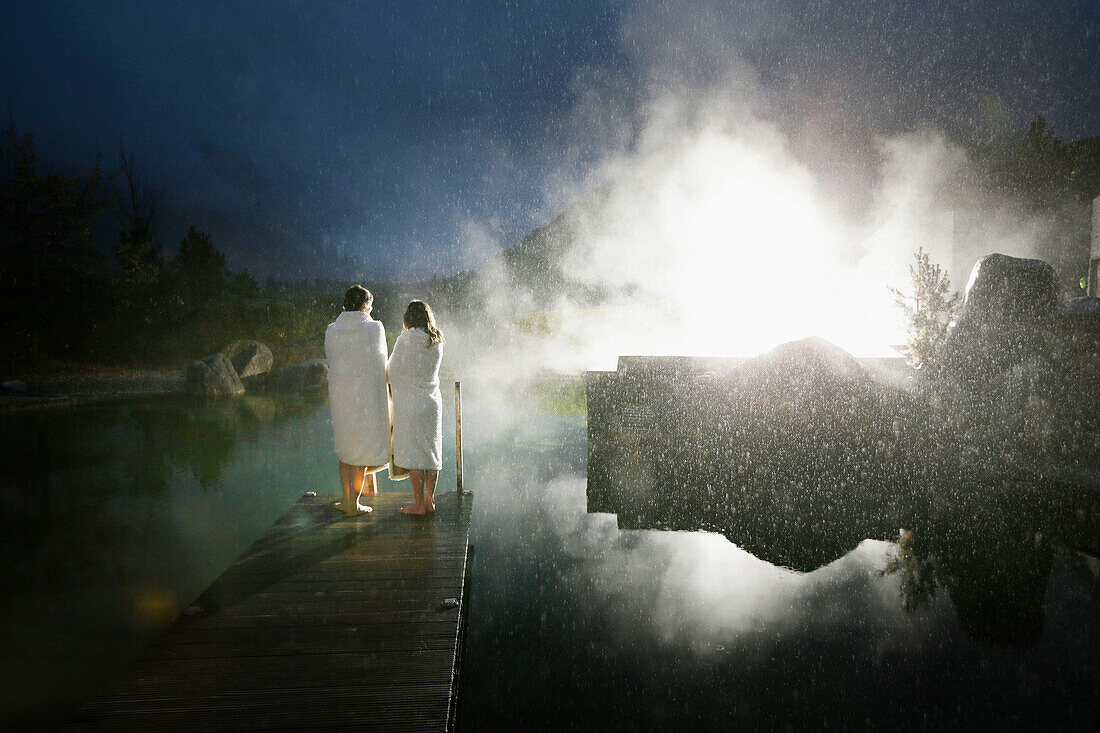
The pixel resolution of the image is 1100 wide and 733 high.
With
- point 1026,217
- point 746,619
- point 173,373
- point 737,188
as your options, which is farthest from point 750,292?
point 173,373

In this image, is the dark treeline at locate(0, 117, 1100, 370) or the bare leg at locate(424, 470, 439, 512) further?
the dark treeline at locate(0, 117, 1100, 370)

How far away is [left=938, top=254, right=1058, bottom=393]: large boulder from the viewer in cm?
709

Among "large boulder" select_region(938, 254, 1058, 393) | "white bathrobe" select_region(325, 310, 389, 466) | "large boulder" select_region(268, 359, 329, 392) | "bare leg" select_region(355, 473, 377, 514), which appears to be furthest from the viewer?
"large boulder" select_region(268, 359, 329, 392)

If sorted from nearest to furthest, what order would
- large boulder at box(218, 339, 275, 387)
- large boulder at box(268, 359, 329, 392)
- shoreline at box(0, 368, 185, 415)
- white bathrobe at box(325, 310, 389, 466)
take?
1. white bathrobe at box(325, 310, 389, 466)
2. shoreline at box(0, 368, 185, 415)
3. large boulder at box(268, 359, 329, 392)
4. large boulder at box(218, 339, 275, 387)

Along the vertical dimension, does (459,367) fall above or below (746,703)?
above

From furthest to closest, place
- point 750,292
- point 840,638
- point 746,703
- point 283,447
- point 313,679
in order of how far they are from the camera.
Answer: point 750,292
point 283,447
point 840,638
point 746,703
point 313,679

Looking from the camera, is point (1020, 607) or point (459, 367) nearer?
point (1020, 607)

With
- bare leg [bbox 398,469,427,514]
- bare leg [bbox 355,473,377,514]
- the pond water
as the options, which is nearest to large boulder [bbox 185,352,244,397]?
the pond water

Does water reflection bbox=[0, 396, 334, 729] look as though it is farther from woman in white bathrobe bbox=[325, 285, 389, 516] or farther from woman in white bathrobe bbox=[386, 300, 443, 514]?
woman in white bathrobe bbox=[386, 300, 443, 514]

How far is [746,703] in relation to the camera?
2.98 m

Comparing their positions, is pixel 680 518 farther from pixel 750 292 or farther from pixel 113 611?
pixel 750 292

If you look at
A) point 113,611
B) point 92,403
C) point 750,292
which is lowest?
point 113,611

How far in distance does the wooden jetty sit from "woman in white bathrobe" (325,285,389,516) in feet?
2.45

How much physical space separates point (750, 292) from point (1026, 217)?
9.41 m
